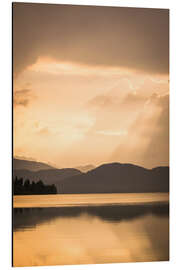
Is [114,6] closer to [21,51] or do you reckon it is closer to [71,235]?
[21,51]

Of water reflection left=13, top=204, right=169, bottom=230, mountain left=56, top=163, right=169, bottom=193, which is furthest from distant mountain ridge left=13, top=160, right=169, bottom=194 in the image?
water reflection left=13, top=204, right=169, bottom=230

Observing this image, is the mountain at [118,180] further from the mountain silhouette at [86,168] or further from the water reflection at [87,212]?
the water reflection at [87,212]

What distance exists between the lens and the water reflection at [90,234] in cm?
472

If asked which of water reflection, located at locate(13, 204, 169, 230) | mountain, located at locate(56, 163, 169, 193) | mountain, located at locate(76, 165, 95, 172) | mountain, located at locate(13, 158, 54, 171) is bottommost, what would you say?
water reflection, located at locate(13, 204, 169, 230)

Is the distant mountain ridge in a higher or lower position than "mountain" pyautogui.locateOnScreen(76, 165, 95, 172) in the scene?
lower

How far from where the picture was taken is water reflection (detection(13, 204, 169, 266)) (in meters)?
4.72

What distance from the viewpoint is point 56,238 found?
4.76 m

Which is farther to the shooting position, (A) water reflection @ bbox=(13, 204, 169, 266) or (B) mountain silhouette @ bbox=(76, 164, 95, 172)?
(B) mountain silhouette @ bbox=(76, 164, 95, 172)

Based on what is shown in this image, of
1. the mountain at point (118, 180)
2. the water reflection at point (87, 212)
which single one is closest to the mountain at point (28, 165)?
the mountain at point (118, 180)

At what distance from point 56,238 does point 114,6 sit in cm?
221

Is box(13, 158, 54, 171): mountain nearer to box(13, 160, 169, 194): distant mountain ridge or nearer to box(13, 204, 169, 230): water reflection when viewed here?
box(13, 160, 169, 194): distant mountain ridge

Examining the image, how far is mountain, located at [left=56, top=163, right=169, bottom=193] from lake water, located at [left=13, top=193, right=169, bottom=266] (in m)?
0.06

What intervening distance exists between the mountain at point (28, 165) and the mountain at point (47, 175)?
0.09 feet
